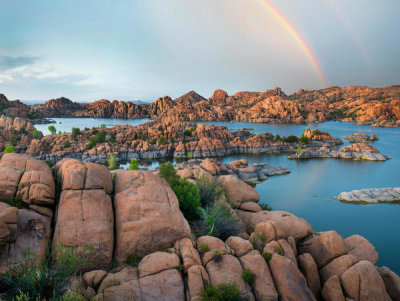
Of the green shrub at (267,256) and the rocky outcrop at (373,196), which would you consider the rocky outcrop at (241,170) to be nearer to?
the rocky outcrop at (373,196)

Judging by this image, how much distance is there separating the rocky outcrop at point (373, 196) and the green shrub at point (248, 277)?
139 ft

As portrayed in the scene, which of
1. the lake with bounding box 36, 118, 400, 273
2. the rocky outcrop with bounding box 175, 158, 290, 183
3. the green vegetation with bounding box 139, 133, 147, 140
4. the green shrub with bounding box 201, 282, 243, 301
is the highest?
the green vegetation with bounding box 139, 133, 147, 140

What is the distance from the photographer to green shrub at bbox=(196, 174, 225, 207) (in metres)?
29.0

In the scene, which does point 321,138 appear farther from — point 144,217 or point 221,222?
point 144,217

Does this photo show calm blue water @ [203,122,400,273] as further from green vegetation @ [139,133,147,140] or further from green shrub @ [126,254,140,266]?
green vegetation @ [139,133,147,140]

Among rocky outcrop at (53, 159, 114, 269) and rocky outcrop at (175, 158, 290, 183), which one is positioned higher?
rocky outcrop at (53, 159, 114, 269)

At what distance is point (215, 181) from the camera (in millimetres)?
31438

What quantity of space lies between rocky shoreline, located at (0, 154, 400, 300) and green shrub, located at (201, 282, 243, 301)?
15.3 inches

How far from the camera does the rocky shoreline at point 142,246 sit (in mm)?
13234

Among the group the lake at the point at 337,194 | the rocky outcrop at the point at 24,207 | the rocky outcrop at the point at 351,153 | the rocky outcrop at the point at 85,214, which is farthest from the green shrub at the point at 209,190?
the rocky outcrop at the point at 351,153

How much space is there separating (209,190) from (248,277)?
15.0 metres

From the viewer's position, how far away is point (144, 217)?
16.9 metres

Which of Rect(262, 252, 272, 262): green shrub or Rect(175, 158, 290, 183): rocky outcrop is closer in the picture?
Rect(262, 252, 272, 262): green shrub

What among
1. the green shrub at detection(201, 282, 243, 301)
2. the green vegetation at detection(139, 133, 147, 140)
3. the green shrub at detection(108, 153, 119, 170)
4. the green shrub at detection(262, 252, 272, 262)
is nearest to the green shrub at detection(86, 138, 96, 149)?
the green vegetation at detection(139, 133, 147, 140)
